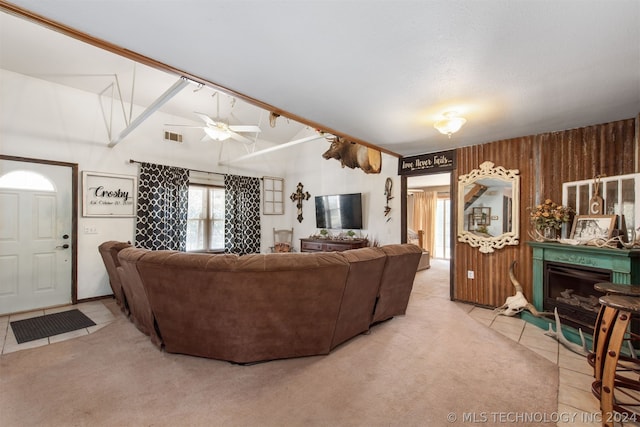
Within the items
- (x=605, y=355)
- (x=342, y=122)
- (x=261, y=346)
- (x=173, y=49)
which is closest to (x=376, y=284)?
(x=261, y=346)

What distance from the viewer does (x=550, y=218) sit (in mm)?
3102

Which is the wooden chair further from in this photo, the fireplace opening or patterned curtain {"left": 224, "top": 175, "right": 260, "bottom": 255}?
patterned curtain {"left": 224, "top": 175, "right": 260, "bottom": 255}

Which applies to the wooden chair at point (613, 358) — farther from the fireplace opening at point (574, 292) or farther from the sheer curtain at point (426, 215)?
the sheer curtain at point (426, 215)

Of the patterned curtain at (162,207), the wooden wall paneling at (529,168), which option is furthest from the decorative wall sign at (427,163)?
the patterned curtain at (162,207)

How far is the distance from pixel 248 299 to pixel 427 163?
12.0ft

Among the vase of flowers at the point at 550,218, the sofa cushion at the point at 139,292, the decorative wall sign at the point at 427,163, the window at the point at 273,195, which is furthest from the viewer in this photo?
the window at the point at 273,195

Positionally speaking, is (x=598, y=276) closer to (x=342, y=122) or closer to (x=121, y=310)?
(x=342, y=122)

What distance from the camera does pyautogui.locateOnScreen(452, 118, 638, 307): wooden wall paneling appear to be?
9.45 feet

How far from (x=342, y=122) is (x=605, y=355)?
116 inches

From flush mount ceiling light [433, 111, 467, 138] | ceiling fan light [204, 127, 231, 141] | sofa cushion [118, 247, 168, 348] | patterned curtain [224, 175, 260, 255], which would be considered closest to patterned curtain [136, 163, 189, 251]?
patterned curtain [224, 175, 260, 255]

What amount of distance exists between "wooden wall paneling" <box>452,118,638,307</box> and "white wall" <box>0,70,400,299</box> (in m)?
1.41

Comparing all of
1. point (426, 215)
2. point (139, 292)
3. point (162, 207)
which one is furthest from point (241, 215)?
point (426, 215)

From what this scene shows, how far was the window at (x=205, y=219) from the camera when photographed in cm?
565

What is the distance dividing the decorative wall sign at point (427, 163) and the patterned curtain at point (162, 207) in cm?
423
